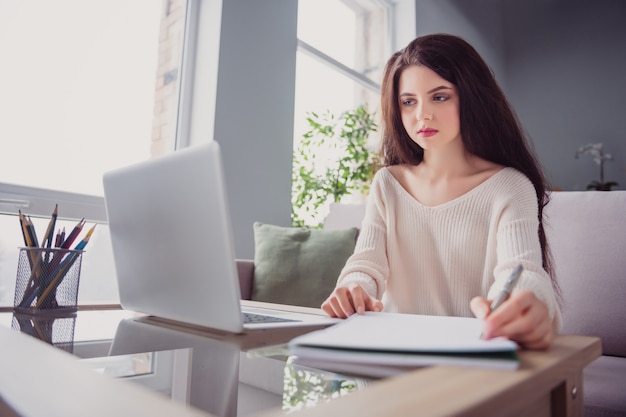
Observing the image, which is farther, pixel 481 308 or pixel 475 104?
pixel 475 104

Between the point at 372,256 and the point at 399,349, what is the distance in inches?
27.6

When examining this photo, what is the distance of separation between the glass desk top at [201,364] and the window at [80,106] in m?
1.24

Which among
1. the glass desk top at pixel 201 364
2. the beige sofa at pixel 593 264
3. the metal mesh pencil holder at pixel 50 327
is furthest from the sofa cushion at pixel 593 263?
the metal mesh pencil holder at pixel 50 327

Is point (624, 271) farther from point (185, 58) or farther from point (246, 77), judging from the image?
point (185, 58)

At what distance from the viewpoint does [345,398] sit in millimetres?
297

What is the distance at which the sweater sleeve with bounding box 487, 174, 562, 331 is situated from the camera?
686 mm

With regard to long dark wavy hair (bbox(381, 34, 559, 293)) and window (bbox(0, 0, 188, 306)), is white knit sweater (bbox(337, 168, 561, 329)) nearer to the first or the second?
long dark wavy hair (bbox(381, 34, 559, 293))

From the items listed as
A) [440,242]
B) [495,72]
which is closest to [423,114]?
[440,242]

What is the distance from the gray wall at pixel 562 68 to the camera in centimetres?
451

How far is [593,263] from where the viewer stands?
4.27ft

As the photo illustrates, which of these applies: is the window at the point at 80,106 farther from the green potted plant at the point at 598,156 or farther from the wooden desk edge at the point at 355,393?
the green potted plant at the point at 598,156

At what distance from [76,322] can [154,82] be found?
5.77 feet

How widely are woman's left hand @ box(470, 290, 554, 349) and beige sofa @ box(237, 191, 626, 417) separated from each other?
0.83 metres

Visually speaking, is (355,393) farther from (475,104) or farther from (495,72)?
(495,72)
